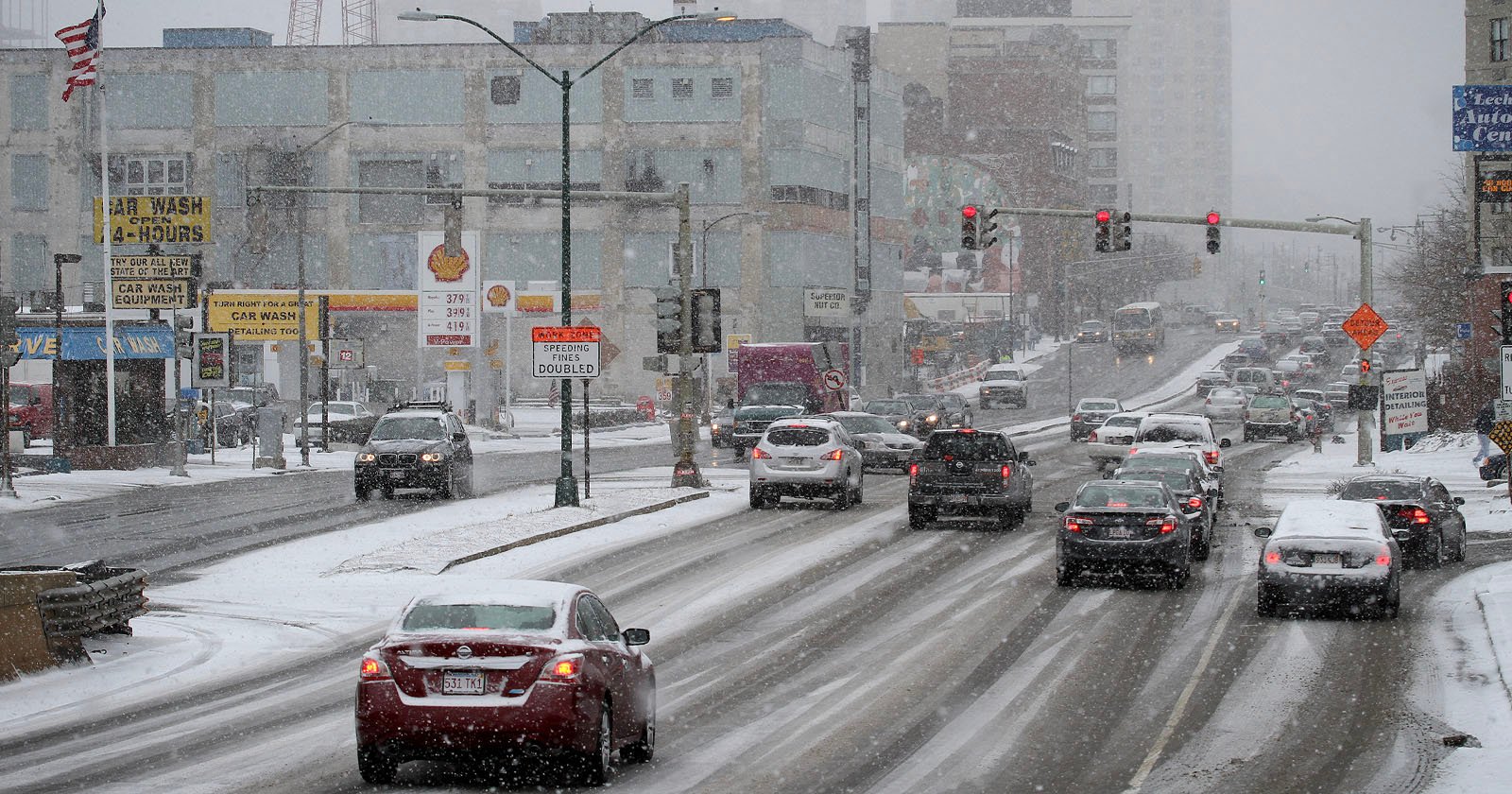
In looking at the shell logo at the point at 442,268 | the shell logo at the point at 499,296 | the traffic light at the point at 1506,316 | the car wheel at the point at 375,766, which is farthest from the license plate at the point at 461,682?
the shell logo at the point at 499,296

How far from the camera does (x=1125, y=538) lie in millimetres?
22516

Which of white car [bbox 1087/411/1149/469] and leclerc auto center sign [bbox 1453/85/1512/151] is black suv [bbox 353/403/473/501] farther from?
leclerc auto center sign [bbox 1453/85/1512/151]

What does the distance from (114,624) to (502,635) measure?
29.0 ft

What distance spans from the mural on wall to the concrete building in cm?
5669

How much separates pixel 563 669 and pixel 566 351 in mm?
21921

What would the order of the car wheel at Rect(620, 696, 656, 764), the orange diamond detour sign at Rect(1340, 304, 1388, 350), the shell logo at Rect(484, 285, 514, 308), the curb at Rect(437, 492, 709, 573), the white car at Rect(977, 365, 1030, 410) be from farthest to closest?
Answer: 1. the white car at Rect(977, 365, 1030, 410)
2. the shell logo at Rect(484, 285, 514, 308)
3. the orange diamond detour sign at Rect(1340, 304, 1388, 350)
4. the curb at Rect(437, 492, 709, 573)
5. the car wheel at Rect(620, 696, 656, 764)

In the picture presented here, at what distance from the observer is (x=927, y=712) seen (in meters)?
14.6

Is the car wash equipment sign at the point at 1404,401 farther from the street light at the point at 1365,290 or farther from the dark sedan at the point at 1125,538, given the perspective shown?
the dark sedan at the point at 1125,538

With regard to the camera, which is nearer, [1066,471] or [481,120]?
[1066,471]

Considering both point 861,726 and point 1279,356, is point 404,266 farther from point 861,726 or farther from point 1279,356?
point 861,726

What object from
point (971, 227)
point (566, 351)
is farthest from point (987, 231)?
point (566, 351)

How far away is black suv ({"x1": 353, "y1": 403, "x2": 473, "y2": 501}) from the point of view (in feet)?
116

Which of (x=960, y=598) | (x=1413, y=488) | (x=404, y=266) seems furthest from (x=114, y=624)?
(x=404, y=266)

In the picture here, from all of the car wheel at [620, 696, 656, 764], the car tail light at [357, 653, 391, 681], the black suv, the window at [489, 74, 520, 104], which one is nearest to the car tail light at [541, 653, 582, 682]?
the car tail light at [357, 653, 391, 681]
